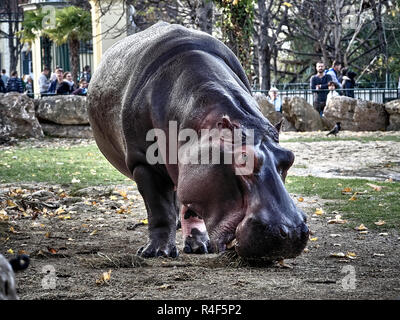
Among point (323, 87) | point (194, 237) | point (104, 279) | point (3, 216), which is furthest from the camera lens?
point (323, 87)

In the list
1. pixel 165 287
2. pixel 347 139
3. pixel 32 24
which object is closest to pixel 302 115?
pixel 347 139

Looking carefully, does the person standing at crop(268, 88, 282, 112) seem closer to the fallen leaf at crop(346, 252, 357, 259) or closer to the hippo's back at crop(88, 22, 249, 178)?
the hippo's back at crop(88, 22, 249, 178)

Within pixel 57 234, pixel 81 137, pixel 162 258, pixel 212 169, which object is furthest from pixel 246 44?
pixel 212 169

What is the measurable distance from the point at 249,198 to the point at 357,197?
182 inches

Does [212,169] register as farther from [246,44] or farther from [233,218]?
[246,44]

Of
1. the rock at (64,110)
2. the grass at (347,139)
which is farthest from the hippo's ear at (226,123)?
the rock at (64,110)

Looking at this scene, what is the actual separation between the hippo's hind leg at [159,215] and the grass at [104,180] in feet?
6.77

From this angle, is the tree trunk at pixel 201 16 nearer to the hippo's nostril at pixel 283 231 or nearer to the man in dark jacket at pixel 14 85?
the man in dark jacket at pixel 14 85

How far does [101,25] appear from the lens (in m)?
23.0

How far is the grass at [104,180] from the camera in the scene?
7355 millimetres

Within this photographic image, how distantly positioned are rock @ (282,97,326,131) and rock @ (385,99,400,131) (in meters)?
1.62

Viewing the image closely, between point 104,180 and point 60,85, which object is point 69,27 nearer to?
point 60,85

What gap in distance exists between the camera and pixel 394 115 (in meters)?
18.4

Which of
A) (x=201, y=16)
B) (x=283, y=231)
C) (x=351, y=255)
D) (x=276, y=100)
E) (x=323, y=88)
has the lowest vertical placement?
(x=351, y=255)
